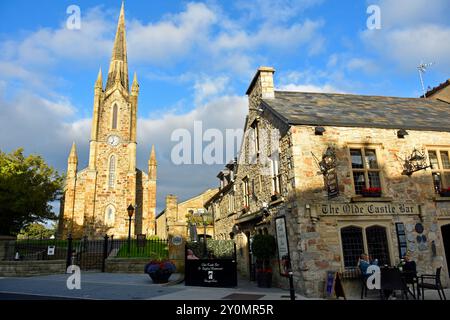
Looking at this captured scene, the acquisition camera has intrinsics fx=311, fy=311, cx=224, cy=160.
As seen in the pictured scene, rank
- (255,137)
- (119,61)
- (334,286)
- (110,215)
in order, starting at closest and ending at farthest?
1. (334,286)
2. (255,137)
3. (110,215)
4. (119,61)

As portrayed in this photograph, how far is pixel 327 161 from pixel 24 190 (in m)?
28.9

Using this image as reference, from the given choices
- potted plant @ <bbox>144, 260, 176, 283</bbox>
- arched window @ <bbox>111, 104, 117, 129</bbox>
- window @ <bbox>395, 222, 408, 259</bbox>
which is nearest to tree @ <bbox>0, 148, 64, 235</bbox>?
arched window @ <bbox>111, 104, 117, 129</bbox>

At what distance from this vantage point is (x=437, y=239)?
11.8 meters

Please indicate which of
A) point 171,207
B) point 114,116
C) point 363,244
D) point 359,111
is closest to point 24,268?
point 171,207

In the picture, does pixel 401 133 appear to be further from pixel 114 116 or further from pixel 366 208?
pixel 114 116

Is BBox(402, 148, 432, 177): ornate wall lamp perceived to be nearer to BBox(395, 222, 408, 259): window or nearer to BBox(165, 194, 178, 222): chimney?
BBox(395, 222, 408, 259): window

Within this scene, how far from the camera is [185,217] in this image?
3975cm

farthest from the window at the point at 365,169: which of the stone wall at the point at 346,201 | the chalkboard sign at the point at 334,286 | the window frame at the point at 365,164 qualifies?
the chalkboard sign at the point at 334,286

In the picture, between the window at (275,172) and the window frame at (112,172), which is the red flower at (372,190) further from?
the window frame at (112,172)

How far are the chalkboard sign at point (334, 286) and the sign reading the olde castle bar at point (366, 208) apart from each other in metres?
2.09

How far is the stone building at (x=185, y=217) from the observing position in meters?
15.2

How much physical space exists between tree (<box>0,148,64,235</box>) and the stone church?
6.10 m
